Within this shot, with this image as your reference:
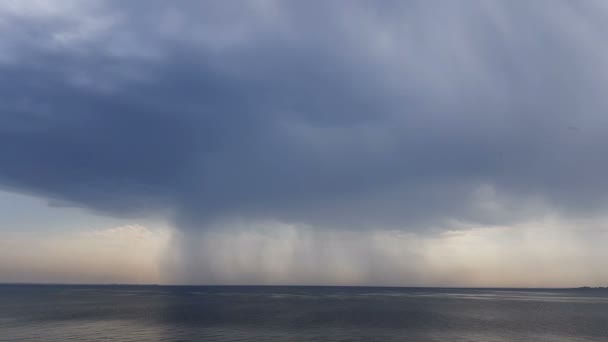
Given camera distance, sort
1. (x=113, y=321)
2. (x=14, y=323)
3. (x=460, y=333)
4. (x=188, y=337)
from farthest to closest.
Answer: (x=113, y=321)
(x=14, y=323)
(x=460, y=333)
(x=188, y=337)

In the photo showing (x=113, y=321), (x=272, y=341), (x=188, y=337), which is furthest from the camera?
(x=113, y=321)

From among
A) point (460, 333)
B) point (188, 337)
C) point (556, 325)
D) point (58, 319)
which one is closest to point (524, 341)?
point (460, 333)

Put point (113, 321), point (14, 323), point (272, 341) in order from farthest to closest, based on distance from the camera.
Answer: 1. point (113, 321)
2. point (14, 323)
3. point (272, 341)

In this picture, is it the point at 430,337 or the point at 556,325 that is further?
the point at 556,325

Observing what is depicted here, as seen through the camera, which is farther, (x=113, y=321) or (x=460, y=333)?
(x=113, y=321)

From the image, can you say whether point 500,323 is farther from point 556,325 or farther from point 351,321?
point 351,321

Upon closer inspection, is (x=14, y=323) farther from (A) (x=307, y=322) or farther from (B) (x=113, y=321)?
(A) (x=307, y=322)

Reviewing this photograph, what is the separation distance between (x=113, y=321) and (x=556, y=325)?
116619 mm

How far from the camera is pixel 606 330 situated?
362 feet

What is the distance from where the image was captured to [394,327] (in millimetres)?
110062

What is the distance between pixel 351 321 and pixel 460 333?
98.0 ft

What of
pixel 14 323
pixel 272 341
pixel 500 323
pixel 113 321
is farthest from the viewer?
pixel 500 323

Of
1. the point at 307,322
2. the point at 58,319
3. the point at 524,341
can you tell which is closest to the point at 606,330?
the point at 524,341

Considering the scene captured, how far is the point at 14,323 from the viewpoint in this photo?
4274 inches
